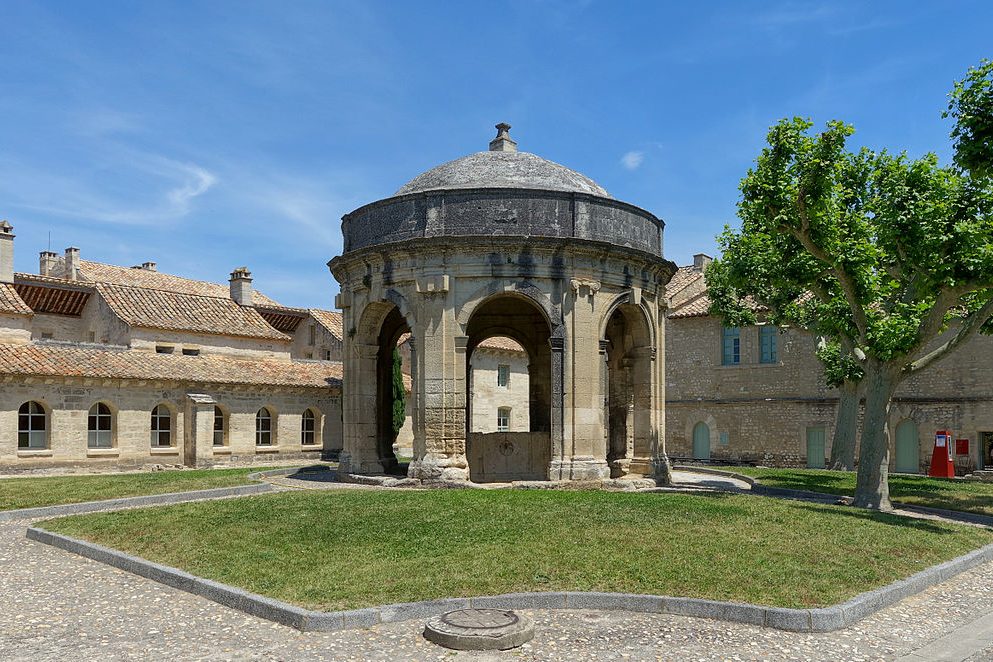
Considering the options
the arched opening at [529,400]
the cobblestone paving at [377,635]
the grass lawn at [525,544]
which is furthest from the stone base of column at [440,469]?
the cobblestone paving at [377,635]

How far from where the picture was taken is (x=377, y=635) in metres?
7.36

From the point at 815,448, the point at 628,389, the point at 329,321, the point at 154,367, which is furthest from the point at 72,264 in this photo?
the point at 815,448

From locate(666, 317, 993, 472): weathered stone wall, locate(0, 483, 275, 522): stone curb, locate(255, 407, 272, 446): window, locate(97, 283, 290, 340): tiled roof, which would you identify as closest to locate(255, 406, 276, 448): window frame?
locate(255, 407, 272, 446): window

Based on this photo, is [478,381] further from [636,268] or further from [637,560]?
[637,560]

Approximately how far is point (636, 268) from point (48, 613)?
1358cm

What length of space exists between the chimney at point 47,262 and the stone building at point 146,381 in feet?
3.68

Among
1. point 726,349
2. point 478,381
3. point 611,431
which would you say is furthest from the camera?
point 478,381

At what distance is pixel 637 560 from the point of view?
956 centimetres

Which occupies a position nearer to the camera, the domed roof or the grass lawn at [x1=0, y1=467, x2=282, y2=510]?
the grass lawn at [x1=0, y1=467, x2=282, y2=510]

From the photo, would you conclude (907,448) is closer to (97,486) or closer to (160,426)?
(160,426)

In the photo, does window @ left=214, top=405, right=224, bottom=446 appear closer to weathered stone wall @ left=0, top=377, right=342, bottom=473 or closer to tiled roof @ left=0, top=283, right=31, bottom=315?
weathered stone wall @ left=0, top=377, right=342, bottom=473

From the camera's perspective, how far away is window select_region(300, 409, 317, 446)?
29844 millimetres

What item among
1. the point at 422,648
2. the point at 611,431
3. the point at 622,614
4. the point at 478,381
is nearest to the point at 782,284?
the point at 611,431

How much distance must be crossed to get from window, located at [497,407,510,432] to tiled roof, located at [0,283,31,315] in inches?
839
